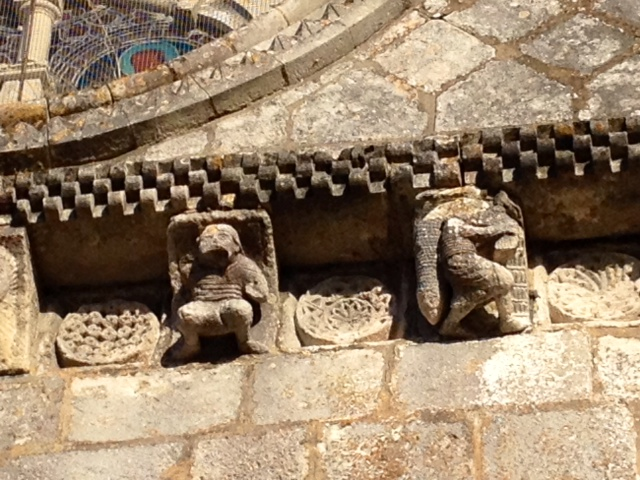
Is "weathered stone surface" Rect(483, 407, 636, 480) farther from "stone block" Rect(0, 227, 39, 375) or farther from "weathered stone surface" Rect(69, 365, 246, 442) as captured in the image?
"stone block" Rect(0, 227, 39, 375)

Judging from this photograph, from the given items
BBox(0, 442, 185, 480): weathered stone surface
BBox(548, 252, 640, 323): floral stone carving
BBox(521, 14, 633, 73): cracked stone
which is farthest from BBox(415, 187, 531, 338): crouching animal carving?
BBox(0, 442, 185, 480): weathered stone surface

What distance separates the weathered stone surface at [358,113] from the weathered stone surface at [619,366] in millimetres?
1157

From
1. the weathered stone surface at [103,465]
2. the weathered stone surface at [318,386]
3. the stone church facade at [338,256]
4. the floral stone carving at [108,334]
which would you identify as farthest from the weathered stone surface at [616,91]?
the weathered stone surface at [103,465]

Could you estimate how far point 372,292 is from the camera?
6.69 meters

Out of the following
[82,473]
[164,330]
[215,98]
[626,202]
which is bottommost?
[82,473]

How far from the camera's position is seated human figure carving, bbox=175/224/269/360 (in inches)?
255

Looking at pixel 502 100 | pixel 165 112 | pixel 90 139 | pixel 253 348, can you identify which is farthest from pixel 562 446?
pixel 90 139

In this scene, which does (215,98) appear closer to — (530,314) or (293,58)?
(293,58)

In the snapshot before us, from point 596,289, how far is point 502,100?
0.88m

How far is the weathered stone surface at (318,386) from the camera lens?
6.28m

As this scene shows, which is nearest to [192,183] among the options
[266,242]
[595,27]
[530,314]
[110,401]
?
[266,242]

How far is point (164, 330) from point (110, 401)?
358 mm

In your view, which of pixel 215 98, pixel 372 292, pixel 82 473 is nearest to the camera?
pixel 82 473

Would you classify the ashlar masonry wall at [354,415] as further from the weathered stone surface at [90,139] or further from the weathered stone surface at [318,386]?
the weathered stone surface at [90,139]
